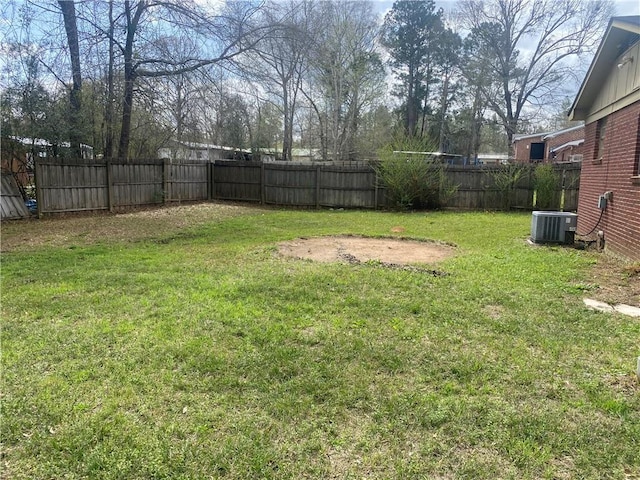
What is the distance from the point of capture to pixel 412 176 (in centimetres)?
1449

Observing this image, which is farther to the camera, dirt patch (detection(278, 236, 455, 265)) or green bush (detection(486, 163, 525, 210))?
green bush (detection(486, 163, 525, 210))

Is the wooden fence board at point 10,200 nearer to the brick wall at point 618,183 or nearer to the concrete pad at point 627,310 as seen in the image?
the concrete pad at point 627,310

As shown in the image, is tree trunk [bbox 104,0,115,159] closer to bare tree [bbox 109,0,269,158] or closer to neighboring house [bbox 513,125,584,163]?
bare tree [bbox 109,0,269,158]

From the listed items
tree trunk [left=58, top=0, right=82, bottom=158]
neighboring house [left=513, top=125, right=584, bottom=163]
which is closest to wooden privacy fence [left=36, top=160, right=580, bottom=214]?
tree trunk [left=58, top=0, right=82, bottom=158]

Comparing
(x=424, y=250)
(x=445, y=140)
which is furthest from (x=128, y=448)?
(x=445, y=140)

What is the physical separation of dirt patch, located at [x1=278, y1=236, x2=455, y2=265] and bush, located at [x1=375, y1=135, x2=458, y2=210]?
6101 mm

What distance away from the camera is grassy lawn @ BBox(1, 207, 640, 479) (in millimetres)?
2135

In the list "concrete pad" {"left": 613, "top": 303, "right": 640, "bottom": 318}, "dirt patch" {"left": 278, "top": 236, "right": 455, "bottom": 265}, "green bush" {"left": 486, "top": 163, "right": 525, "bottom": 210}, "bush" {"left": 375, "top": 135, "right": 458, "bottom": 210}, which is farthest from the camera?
"green bush" {"left": 486, "top": 163, "right": 525, "bottom": 210}

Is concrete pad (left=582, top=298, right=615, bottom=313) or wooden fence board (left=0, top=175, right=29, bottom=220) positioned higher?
wooden fence board (left=0, top=175, right=29, bottom=220)

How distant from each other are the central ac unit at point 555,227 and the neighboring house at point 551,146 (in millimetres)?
16833

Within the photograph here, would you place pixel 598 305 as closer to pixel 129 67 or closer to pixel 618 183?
pixel 618 183

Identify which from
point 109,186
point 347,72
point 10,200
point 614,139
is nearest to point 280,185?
point 109,186

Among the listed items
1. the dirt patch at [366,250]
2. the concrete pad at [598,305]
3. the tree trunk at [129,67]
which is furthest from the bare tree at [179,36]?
the concrete pad at [598,305]

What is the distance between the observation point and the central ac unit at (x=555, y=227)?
26.1 ft
